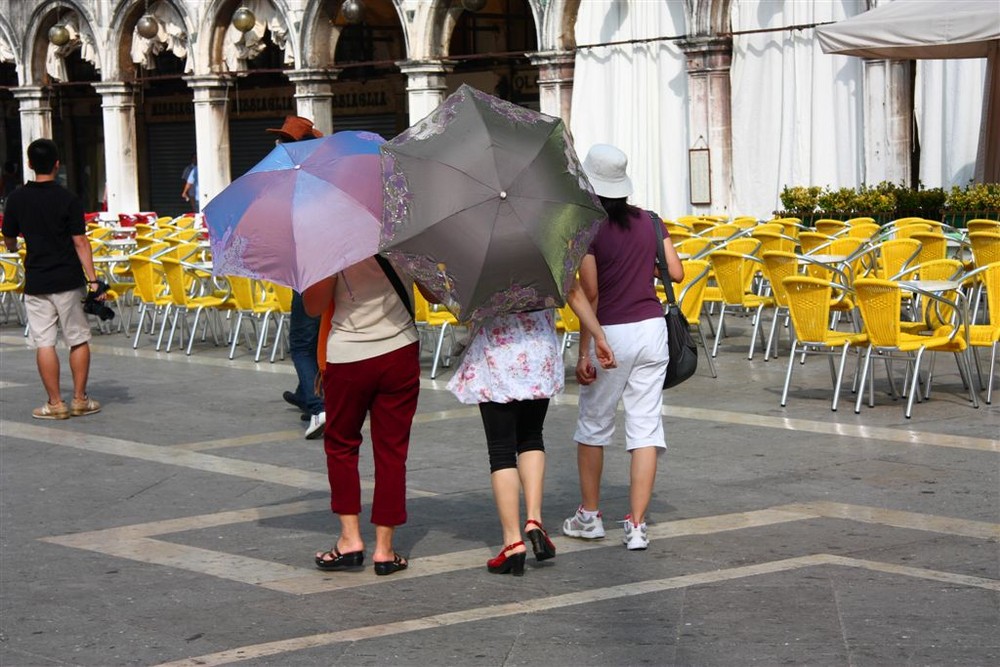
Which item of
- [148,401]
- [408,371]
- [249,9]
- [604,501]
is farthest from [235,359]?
[249,9]

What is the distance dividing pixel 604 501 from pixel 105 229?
42.9 feet

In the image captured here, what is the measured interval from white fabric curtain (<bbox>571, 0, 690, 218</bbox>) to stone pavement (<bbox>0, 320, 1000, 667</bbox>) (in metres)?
10.0

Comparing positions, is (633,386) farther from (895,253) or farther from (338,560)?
(895,253)

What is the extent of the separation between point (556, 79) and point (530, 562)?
1579 centimetres

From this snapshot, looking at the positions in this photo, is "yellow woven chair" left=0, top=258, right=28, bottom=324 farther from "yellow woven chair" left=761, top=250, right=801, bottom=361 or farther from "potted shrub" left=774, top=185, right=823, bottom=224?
"yellow woven chair" left=761, top=250, right=801, bottom=361

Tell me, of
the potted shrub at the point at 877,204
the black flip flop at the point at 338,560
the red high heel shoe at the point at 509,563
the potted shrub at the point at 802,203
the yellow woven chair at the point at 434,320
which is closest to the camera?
the red high heel shoe at the point at 509,563

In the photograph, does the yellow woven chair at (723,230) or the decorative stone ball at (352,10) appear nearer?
the yellow woven chair at (723,230)

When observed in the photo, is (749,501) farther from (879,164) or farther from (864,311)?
(879,164)

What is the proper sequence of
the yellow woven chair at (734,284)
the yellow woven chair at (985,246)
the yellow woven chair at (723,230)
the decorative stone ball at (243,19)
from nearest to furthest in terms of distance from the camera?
the yellow woven chair at (985,246) → the yellow woven chair at (734,284) → the yellow woven chair at (723,230) → the decorative stone ball at (243,19)

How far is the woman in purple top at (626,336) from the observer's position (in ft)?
21.8

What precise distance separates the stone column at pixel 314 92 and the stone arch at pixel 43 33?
4842mm

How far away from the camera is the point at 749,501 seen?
755 cm

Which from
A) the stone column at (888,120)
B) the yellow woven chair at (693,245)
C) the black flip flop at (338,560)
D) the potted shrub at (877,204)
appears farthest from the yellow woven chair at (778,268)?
the stone column at (888,120)

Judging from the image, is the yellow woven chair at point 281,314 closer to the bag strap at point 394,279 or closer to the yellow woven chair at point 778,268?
the yellow woven chair at point 778,268
